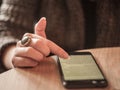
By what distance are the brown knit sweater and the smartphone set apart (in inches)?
10.1

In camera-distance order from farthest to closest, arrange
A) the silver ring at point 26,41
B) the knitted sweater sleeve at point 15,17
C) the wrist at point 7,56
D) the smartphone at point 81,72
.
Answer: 1. the knitted sweater sleeve at point 15,17
2. the wrist at point 7,56
3. the silver ring at point 26,41
4. the smartphone at point 81,72

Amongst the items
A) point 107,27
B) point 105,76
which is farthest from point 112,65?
point 107,27

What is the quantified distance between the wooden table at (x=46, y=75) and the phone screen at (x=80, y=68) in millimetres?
15

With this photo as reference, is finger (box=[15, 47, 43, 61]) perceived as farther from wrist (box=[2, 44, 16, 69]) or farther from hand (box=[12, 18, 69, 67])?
wrist (box=[2, 44, 16, 69])

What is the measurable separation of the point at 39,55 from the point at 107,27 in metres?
0.34

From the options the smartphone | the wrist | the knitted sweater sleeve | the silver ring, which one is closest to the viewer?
the smartphone

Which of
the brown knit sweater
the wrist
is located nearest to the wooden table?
the wrist

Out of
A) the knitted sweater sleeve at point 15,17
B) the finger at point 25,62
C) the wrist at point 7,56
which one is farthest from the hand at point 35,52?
the knitted sweater sleeve at point 15,17

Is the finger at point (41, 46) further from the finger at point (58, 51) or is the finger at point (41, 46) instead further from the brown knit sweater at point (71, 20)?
the brown knit sweater at point (71, 20)

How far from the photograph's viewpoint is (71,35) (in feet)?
2.68

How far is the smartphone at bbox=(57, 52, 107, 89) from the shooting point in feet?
1.42

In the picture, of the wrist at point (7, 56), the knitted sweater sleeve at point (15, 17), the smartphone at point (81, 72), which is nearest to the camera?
the smartphone at point (81, 72)

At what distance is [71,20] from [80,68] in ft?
1.12

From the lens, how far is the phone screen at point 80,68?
45 cm
